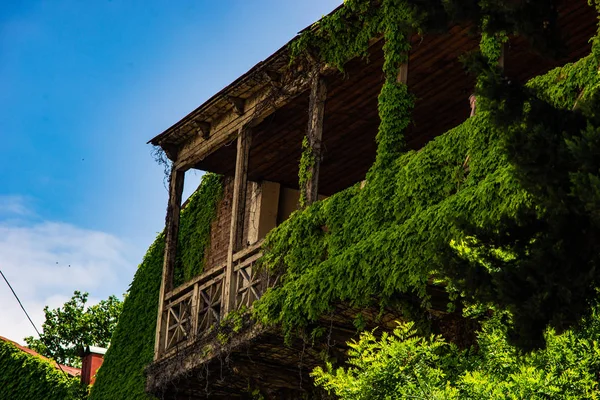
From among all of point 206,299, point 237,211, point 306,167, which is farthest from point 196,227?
point 306,167

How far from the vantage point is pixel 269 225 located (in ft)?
67.8

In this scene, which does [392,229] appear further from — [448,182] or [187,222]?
[187,222]

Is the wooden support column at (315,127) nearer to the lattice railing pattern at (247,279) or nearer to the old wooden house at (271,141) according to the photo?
the old wooden house at (271,141)

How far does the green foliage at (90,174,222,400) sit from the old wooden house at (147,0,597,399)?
1.67 meters

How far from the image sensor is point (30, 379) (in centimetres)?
2383

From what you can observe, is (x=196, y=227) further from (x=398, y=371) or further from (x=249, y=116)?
(x=398, y=371)

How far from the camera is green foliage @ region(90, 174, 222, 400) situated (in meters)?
20.4

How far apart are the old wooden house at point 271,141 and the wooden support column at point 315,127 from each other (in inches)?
0.6

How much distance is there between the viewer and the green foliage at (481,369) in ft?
34.6

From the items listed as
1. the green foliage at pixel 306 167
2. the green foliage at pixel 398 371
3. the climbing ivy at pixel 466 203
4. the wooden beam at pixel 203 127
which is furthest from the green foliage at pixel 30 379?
the green foliage at pixel 398 371

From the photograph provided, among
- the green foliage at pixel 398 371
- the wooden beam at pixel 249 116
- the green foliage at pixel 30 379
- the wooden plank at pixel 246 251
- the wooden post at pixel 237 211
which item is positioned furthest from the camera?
the green foliage at pixel 30 379

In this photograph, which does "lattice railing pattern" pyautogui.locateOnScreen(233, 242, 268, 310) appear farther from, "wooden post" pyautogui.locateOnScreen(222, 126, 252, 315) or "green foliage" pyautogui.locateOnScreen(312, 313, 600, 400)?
"green foliage" pyautogui.locateOnScreen(312, 313, 600, 400)

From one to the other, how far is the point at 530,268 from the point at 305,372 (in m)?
8.39

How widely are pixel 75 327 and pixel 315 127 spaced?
2607 cm
